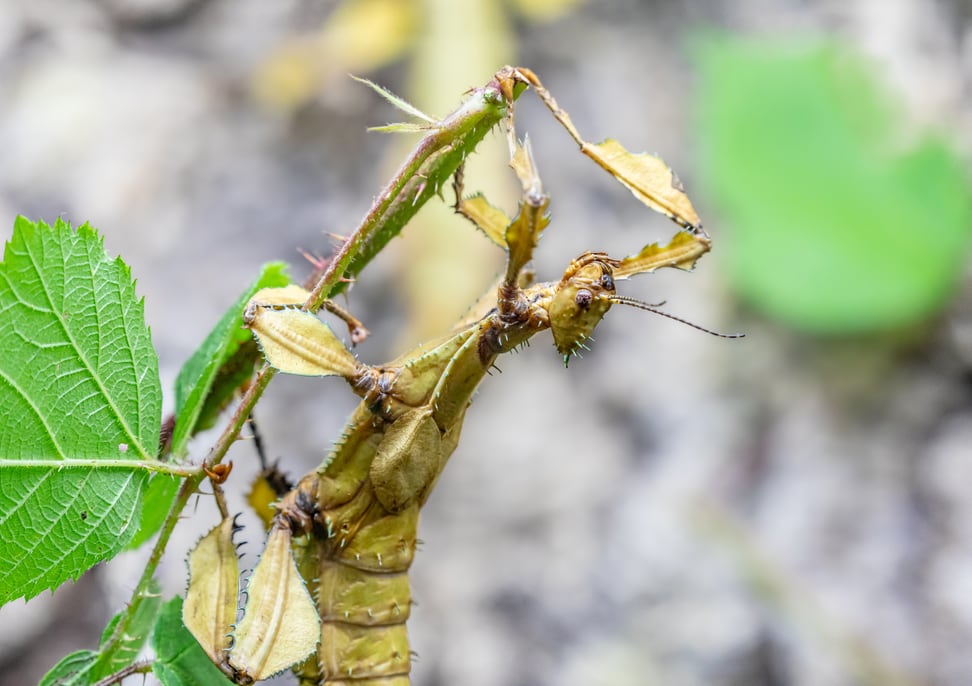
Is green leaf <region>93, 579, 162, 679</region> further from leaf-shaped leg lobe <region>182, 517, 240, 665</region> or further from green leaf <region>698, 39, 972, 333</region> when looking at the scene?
green leaf <region>698, 39, 972, 333</region>

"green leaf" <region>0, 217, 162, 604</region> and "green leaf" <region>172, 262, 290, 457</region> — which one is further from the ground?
"green leaf" <region>172, 262, 290, 457</region>

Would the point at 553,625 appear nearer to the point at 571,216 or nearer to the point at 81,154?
the point at 571,216

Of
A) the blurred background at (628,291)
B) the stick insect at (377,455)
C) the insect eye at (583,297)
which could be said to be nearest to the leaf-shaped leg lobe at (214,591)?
the stick insect at (377,455)

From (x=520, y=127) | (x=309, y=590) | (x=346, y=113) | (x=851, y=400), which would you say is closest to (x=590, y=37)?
(x=520, y=127)

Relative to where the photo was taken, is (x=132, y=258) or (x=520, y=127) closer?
(x=132, y=258)

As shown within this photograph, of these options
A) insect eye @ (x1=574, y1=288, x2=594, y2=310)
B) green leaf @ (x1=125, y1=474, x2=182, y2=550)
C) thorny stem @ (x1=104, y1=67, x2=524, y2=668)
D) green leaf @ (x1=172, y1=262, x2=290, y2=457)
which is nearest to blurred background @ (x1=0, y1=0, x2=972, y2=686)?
green leaf @ (x1=125, y1=474, x2=182, y2=550)

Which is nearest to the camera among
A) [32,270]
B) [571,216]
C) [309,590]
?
[32,270]

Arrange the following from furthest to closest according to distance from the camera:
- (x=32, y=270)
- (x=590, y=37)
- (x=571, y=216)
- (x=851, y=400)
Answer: (x=590, y=37) < (x=571, y=216) < (x=851, y=400) < (x=32, y=270)
